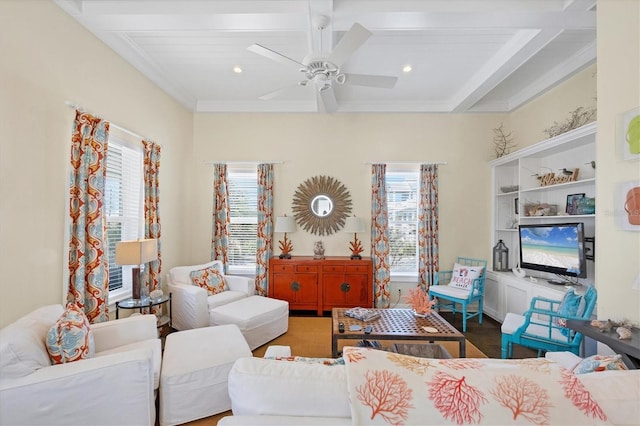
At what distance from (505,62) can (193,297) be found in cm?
435

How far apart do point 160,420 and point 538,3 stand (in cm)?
436

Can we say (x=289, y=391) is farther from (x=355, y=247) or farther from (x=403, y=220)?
(x=403, y=220)

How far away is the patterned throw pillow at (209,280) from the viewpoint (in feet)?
12.3

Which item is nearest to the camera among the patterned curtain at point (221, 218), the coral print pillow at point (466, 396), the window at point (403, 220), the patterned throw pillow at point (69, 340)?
the coral print pillow at point (466, 396)

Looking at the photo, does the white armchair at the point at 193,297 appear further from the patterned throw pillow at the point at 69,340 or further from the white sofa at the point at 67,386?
the white sofa at the point at 67,386

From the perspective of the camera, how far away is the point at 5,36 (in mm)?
1994

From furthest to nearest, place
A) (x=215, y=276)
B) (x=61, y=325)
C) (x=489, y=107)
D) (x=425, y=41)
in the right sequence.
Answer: (x=489, y=107)
(x=215, y=276)
(x=425, y=41)
(x=61, y=325)

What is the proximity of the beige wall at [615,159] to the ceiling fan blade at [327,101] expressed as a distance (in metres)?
2.53

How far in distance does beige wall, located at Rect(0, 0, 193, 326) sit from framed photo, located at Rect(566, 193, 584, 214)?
516 centimetres

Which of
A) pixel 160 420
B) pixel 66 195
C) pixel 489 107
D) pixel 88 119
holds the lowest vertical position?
pixel 160 420

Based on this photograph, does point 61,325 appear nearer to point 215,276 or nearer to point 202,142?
point 215,276

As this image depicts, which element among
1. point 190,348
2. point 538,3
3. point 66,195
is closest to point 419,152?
point 538,3

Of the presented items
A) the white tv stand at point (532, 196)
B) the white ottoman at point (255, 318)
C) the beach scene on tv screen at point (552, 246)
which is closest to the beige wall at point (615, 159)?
the white tv stand at point (532, 196)

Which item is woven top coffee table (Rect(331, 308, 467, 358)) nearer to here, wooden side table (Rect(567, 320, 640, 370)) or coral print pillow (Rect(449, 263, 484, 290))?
wooden side table (Rect(567, 320, 640, 370))
